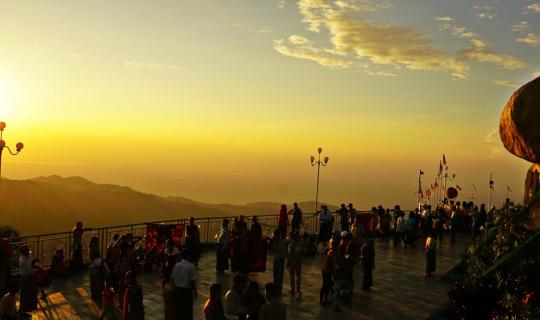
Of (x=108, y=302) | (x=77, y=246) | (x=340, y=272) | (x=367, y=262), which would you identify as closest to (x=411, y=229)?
(x=367, y=262)

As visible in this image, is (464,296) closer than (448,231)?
Yes

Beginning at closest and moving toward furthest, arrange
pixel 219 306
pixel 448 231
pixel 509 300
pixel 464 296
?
pixel 219 306 → pixel 509 300 → pixel 464 296 → pixel 448 231

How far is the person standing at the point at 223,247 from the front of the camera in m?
17.4

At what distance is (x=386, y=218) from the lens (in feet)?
85.4

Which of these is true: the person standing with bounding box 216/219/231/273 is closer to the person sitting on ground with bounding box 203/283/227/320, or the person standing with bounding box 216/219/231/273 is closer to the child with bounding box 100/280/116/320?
the child with bounding box 100/280/116/320

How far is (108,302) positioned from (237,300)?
15.1 feet

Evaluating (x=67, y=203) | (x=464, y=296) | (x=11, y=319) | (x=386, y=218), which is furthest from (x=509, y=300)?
(x=67, y=203)

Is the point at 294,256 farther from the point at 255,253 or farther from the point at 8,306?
the point at 8,306

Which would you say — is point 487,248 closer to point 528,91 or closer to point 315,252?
point 528,91

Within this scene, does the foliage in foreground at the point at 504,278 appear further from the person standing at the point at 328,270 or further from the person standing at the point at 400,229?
the person standing at the point at 400,229

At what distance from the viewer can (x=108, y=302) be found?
12.1m

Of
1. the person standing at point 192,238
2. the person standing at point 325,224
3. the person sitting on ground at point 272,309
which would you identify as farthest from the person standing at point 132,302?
the person standing at point 325,224

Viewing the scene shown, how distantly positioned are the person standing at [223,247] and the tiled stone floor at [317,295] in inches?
11.7

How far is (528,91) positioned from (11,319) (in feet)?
46.1
